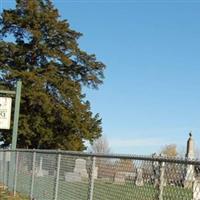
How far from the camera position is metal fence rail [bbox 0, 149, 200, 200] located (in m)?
8.45

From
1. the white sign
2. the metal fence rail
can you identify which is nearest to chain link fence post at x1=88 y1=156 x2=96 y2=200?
the metal fence rail

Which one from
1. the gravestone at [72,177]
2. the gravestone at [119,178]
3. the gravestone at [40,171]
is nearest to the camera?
the gravestone at [119,178]

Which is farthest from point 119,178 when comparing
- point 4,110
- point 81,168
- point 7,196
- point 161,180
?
point 4,110

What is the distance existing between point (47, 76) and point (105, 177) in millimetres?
44487

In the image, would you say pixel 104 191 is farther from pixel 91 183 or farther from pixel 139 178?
pixel 139 178

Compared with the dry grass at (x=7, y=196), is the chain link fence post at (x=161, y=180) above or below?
above

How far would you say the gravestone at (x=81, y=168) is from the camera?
13.3m

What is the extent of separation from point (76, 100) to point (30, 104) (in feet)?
14.3

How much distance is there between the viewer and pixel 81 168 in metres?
13.4

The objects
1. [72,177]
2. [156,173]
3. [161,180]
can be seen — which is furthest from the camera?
[72,177]

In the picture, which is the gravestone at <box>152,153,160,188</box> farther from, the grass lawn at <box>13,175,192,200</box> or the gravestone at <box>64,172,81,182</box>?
the gravestone at <box>64,172,81,182</box>

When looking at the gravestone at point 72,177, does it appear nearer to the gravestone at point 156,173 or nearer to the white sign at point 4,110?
the gravestone at point 156,173

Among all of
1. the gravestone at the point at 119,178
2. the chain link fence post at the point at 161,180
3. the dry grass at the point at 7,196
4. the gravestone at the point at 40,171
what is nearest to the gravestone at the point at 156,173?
the chain link fence post at the point at 161,180

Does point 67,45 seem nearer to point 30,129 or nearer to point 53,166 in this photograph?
point 30,129
